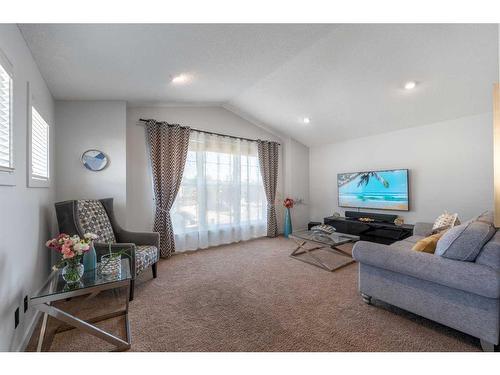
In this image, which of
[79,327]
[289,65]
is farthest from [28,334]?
[289,65]

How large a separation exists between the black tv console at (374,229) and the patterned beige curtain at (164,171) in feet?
10.1

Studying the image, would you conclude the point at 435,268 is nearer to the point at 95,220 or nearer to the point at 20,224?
the point at 20,224

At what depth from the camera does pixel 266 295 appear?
2.14m

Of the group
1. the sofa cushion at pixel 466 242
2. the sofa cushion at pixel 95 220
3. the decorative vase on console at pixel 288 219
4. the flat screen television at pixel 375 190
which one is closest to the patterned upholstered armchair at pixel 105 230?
the sofa cushion at pixel 95 220

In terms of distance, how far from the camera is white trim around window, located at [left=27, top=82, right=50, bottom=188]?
5.82 feet

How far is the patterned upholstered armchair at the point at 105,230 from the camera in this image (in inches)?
85.3

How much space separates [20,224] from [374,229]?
4.42 m

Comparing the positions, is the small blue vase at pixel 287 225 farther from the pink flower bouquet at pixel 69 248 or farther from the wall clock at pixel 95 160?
the pink flower bouquet at pixel 69 248

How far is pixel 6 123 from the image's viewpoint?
1.39 meters

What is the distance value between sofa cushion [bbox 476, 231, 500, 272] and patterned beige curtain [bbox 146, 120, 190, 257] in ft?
11.2

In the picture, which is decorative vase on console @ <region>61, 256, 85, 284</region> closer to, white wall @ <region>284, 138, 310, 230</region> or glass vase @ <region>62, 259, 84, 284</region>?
glass vase @ <region>62, 259, 84, 284</region>

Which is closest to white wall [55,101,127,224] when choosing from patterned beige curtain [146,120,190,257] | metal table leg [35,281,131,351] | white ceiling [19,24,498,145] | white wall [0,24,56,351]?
white ceiling [19,24,498,145]

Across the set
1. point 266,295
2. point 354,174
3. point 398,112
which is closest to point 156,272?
point 266,295
